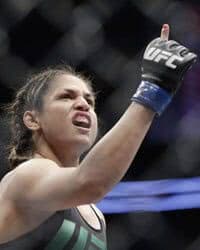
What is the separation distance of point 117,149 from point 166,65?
14cm

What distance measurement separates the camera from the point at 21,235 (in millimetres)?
1263

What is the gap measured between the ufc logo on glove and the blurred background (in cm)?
113

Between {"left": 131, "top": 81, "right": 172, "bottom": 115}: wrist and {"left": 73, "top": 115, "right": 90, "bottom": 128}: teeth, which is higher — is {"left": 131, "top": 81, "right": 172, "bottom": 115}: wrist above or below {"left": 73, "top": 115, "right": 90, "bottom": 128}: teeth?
above

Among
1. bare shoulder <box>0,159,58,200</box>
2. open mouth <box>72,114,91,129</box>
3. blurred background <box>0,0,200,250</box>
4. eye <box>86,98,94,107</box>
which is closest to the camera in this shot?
bare shoulder <box>0,159,58,200</box>

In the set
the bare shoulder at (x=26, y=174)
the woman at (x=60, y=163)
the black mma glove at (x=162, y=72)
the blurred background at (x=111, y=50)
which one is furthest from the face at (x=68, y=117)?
the blurred background at (x=111, y=50)

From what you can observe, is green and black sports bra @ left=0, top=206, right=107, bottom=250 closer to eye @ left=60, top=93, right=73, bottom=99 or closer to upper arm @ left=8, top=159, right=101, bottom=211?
upper arm @ left=8, top=159, right=101, bottom=211

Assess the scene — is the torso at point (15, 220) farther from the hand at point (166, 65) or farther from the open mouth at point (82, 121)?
the hand at point (166, 65)

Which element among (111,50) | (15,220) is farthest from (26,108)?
(111,50)

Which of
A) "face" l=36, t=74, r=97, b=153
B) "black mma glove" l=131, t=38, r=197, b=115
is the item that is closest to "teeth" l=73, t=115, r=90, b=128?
"face" l=36, t=74, r=97, b=153

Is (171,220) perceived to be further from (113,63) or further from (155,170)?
(113,63)

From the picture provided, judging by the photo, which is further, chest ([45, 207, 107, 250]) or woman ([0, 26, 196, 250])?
chest ([45, 207, 107, 250])

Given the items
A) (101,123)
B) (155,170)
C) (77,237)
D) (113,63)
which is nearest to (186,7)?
(113,63)

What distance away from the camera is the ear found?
4.61 ft

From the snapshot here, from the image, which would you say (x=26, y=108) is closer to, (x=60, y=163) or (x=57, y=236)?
(x=60, y=163)
